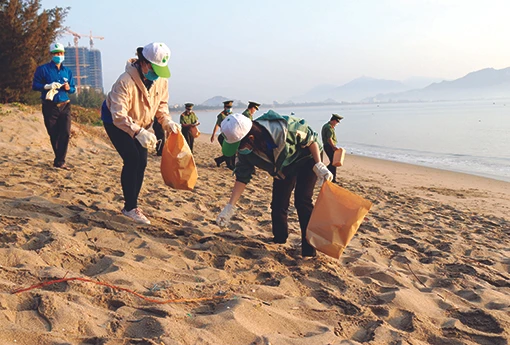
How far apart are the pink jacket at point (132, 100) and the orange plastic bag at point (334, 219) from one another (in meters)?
1.63

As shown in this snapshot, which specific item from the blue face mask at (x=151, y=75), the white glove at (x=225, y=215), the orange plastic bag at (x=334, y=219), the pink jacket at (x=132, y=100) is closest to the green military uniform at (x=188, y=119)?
the pink jacket at (x=132, y=100)

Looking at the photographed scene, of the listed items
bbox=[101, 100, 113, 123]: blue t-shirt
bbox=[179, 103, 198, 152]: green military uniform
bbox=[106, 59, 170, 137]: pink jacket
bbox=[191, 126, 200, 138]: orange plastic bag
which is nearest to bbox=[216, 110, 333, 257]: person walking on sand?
bbox=[106, 59, 170, 137]: pink jacket

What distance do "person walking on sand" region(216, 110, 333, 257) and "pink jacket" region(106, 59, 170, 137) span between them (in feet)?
3.04

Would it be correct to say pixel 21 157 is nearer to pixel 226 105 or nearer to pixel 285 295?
pixel 226 105

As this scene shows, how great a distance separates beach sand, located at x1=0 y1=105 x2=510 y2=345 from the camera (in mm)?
2189

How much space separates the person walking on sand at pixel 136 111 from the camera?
3729 millimetres

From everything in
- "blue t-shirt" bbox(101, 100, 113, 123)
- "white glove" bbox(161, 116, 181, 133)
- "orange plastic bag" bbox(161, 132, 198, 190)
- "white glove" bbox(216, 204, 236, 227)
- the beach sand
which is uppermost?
"blue t-shirt" bbox(101, 100, 113, 123)

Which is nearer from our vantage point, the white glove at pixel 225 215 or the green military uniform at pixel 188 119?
the white glove at pixel 225 215

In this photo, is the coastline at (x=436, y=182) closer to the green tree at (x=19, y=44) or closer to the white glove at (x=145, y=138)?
the white glove at (x=145, y=138)

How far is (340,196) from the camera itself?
135 inches

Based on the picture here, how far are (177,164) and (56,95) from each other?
2954 mm

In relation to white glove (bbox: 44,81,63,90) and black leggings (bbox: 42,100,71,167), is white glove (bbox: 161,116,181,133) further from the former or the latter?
black leggings (bbox: 42,100,71,167)

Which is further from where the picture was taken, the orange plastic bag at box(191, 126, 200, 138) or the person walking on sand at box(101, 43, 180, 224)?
the orange plastic bag at box(191, 126, 200, 138)

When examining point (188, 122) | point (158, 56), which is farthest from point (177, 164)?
point (188, 122)
